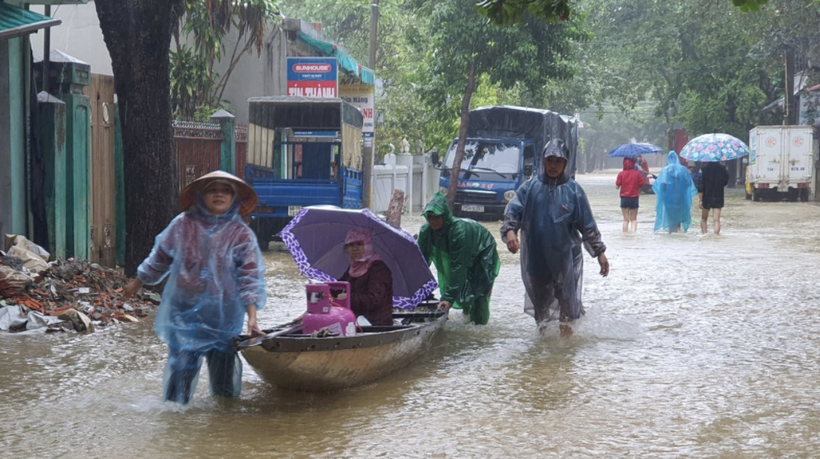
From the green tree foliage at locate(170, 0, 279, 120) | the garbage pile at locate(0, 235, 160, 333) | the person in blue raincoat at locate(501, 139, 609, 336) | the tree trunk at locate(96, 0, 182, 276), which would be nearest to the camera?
the person in blue raincoat at locate(501, 139, 609, 336)

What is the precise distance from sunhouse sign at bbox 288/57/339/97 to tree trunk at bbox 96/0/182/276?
28.6ft

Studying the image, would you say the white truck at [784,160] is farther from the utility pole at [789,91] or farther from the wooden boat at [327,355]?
the wooden boat at [327,355]

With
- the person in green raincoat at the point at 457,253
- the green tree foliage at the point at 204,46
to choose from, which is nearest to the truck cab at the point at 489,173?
the green tree foliage at the point at 204,46

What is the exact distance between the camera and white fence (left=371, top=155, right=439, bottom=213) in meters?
27.9

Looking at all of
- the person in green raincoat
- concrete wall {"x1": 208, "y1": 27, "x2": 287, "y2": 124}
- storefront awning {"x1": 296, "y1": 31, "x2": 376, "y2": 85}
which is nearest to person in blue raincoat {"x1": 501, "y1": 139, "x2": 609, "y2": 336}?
the person in green raincoat

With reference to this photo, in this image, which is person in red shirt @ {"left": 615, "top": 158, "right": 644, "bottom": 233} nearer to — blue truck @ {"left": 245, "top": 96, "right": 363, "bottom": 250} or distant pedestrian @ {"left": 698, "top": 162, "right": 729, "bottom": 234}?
distant pedestrian @ {"left": 698, "top": 162, "right": 729, "bottom": 234}

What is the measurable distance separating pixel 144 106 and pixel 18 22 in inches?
59.5

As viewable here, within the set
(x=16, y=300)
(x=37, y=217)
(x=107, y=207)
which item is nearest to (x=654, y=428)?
(x=16, y=300)

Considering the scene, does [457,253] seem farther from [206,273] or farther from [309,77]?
[309,77]

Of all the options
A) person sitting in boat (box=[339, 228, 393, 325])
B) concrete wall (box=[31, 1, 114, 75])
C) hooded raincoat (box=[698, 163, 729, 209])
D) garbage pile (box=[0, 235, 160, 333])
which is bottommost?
garbage pile (box=[0, 235, 160, 333])

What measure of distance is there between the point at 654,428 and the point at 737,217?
2234 cm

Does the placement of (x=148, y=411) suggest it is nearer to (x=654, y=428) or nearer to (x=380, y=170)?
(x=654, y=428)

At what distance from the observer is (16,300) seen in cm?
961

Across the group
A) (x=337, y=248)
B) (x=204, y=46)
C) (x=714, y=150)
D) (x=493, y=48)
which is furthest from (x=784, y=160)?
(x=337, y=248)
